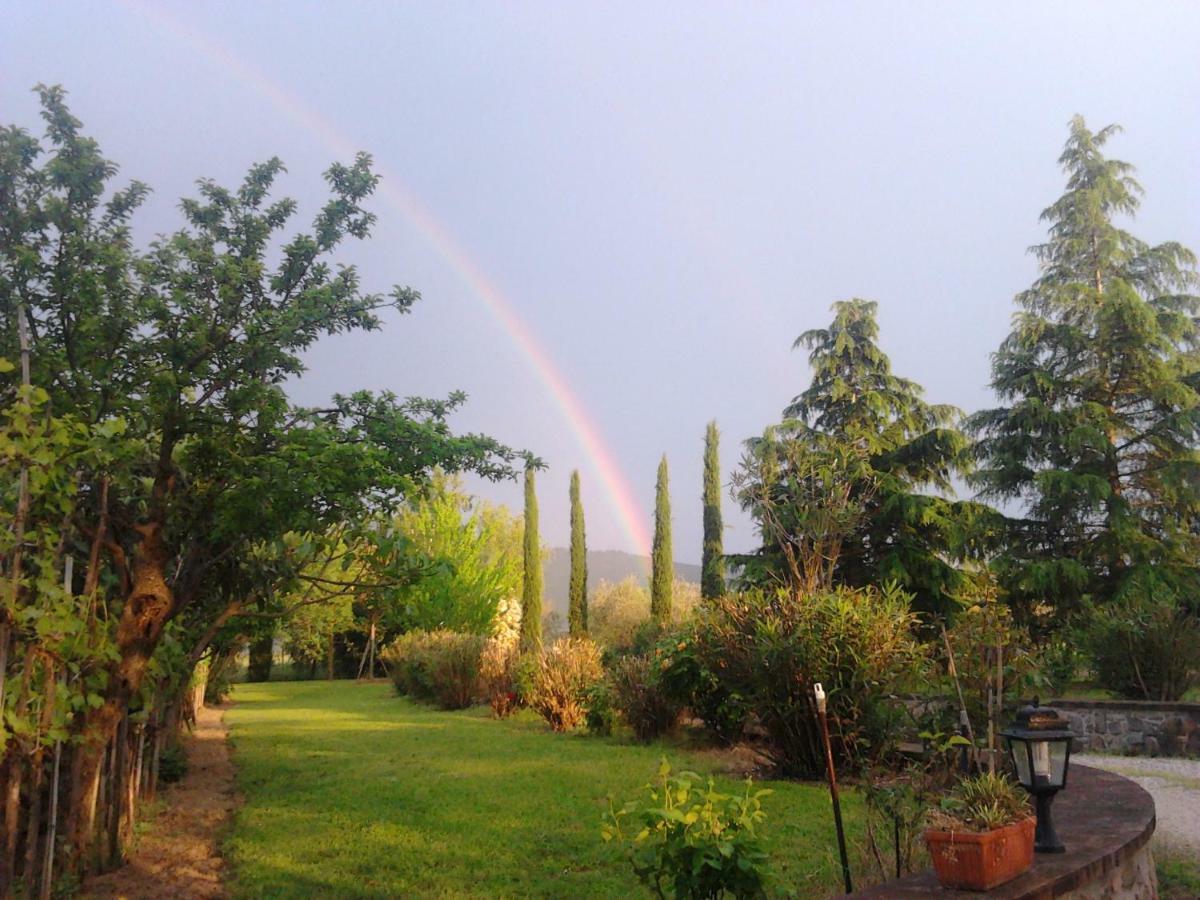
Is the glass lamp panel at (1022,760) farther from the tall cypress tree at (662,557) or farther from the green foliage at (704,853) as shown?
the tall cypress tree at (662,557)

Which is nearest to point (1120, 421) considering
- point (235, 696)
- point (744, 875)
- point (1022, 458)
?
point (1022, 458)

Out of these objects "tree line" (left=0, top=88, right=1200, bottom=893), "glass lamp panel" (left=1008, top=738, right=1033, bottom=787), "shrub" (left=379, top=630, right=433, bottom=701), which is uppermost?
"tree line" (left=0, top=88, right=1200, bottom=893)

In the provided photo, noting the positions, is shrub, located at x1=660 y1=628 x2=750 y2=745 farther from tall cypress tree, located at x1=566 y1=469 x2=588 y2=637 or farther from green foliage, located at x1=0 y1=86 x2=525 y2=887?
tall cypress tree, located at x1=566 y1=469 x2=588 y2=637

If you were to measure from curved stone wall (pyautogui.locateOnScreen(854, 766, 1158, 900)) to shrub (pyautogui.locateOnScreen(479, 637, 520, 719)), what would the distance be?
12129mm

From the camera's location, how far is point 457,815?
23.7 feet

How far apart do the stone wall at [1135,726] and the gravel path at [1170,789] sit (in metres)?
0.23

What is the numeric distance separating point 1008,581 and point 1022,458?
3.05 metres

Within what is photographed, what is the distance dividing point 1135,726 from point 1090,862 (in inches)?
334

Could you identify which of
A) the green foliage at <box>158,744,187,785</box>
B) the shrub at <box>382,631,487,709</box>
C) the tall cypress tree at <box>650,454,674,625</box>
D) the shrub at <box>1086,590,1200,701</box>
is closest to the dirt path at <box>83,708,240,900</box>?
the green foliage at <box>158,744,187,785</box>

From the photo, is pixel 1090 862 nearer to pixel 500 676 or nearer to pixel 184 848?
pixel 184 848

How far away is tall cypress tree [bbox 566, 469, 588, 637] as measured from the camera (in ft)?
107

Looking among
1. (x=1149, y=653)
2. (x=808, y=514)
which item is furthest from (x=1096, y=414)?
(x=808, y=514)

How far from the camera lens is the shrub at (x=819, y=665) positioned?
7.86 m

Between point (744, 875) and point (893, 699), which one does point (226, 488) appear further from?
point (893, 699)
